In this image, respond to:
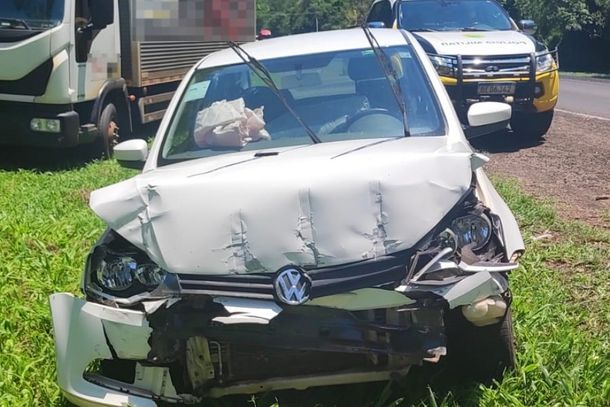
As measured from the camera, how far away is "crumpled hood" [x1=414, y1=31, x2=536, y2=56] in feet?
30.8

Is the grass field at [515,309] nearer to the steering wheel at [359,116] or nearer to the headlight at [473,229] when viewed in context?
the headlight at [473,229]

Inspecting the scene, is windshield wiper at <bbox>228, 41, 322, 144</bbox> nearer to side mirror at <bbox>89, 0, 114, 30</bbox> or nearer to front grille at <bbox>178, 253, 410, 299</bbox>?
front grille at <bbox>178, 253, 410, 299</bbox>

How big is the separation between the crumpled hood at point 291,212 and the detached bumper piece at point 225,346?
190 mm

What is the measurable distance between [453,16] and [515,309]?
741 cm

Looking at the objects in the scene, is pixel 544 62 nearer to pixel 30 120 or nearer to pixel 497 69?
pixel 497 69

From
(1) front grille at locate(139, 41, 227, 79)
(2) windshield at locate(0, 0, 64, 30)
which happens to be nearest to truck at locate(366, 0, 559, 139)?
(1) front grille at locate(139, 41, 227, 79)

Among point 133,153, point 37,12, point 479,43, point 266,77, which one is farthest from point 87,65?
point 266,77

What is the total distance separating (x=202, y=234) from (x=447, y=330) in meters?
1.12

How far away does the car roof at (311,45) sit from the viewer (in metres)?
4.61

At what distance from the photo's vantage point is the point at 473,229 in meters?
3.04

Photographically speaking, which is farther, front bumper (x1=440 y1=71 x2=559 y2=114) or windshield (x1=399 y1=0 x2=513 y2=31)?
windshield (x1=399 y1=0 x2=513 y2=31)

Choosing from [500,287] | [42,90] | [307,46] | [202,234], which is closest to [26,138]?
[42,90]

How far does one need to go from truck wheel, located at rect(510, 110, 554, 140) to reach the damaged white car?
7028 mm

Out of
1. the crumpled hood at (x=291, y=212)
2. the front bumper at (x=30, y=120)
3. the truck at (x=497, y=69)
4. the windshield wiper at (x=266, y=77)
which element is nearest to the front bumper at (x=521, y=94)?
the truck at (x=497, y=69)
